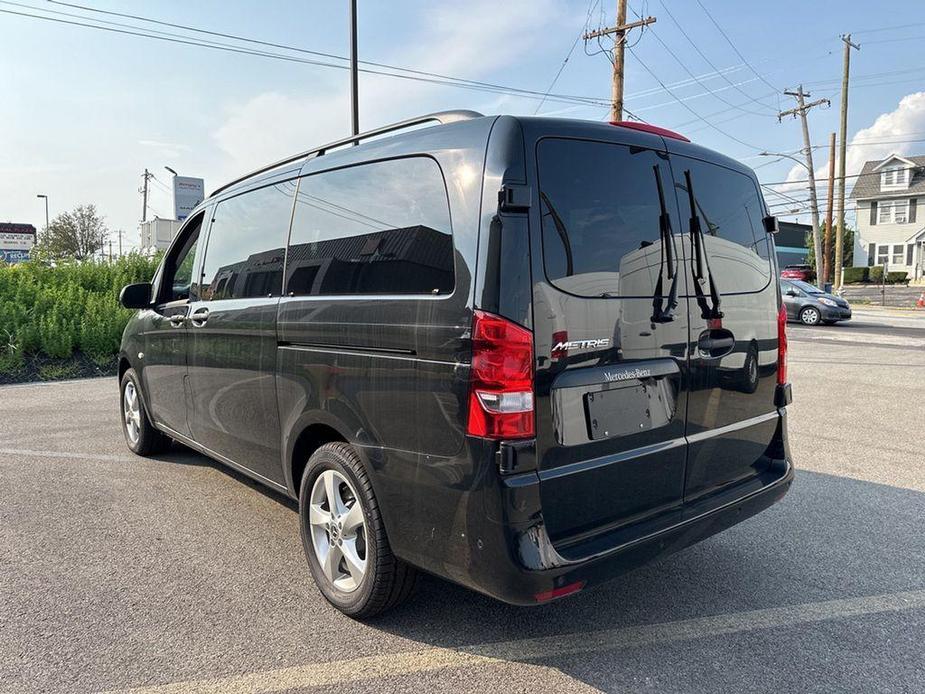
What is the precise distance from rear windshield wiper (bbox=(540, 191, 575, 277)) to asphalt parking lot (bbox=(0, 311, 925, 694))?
4.97 feet

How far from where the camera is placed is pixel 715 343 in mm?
3014

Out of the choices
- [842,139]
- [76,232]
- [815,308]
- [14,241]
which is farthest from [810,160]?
[14,241]

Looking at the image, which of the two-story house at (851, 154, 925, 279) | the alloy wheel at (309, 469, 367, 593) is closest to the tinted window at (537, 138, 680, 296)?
the alloy wheel at (309, 469, 367, 593)

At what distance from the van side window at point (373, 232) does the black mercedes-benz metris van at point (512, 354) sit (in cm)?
1

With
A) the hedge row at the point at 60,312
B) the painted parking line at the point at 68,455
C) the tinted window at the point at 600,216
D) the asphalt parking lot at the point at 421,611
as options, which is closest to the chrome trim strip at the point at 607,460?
the tinted window at the point at 600,216

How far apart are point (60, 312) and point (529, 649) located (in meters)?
11.8

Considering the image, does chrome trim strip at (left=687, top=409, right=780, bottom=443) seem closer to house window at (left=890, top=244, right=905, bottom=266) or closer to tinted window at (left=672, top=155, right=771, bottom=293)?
tinted window at (left=672, top=155, right=771, bottom=293)

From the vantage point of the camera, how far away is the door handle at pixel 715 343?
2.95m

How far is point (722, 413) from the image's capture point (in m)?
3.08

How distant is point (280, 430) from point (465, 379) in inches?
55.9

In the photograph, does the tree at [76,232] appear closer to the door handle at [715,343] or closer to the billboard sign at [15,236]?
the billboard sign at [15,236]

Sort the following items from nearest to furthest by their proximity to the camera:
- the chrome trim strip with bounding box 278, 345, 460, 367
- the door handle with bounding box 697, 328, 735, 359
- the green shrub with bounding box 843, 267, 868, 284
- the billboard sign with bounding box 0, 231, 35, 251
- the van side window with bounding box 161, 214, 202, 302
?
1. the chrome trim strip with bounding box 278, 345, 460, 367
2. the door handle with bounding box 697, 328, 735, 359
3. the van side window with bounding box 161, 214, 202, 302
4. the green shrub with bounding box 843, 267, 868, 284
5. the billboard sign with bounding box 0, 231, 35, 251

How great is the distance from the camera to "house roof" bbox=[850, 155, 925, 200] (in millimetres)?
46531

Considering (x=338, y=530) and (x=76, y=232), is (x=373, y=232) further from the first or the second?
(x=76, y=232)
